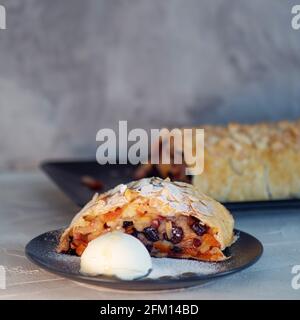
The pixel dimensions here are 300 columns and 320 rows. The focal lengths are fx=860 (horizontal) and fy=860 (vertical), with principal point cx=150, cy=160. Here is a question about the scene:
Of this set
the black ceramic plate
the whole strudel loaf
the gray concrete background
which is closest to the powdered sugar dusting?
the black ceramic plate

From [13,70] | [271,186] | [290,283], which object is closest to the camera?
[290,283]

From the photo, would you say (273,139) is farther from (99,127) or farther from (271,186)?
(99,127)

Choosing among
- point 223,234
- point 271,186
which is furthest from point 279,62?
point 223,234

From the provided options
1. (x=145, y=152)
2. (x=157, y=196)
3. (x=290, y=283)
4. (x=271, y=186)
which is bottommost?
(x=290, y=283)

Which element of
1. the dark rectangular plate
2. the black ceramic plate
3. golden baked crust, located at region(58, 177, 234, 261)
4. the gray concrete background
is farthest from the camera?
the gray concrete background

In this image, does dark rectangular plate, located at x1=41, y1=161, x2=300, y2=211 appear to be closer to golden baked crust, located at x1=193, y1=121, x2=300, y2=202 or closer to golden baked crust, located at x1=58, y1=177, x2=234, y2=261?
golden baked crust, located at x1=193, y1=121, x2=300, y2=202

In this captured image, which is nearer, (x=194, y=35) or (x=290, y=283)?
(x=290, y=283)

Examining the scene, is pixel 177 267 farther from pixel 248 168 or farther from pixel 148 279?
pixel 248 168

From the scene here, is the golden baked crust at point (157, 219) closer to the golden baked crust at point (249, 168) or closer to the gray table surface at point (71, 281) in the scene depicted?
the gray table surface at point (71, 281)
